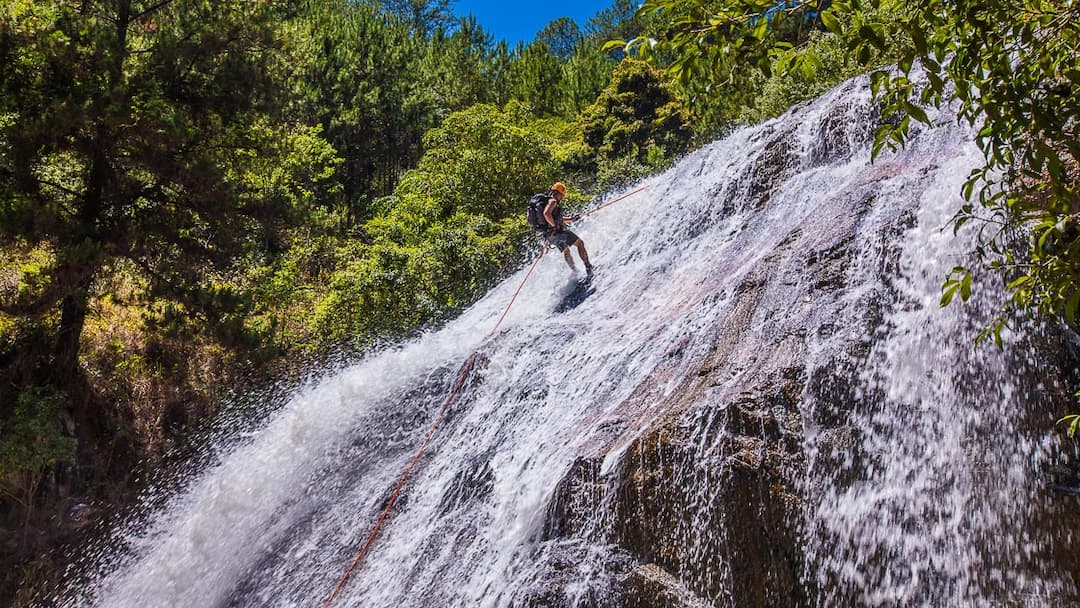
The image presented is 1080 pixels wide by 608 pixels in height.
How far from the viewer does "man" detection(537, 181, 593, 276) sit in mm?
9273

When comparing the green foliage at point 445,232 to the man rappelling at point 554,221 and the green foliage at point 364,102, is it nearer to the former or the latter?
the man rappelling at point 554,221

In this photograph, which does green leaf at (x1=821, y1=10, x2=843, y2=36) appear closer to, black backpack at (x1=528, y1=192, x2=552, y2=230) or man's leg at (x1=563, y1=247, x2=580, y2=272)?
black backpack at (x1=528, y1=192, x2=552, y2=230)

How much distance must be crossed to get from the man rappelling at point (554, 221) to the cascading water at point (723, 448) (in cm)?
109

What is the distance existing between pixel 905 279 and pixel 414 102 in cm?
2151

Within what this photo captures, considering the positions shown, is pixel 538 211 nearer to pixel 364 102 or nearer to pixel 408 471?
pixel 408 471

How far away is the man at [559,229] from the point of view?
30.4ft

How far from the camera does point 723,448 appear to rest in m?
4.61

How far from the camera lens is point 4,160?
931 cm

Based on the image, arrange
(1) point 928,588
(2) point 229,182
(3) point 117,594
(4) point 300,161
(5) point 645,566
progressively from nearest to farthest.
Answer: (1) point 928,588 → (5) point 645,566 → (3) point 117,594 → (2) point 229,182 → (4) point 300,161

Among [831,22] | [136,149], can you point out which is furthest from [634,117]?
[831,22]

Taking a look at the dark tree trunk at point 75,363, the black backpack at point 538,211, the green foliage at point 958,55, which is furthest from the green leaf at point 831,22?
the dark tree trunk at point 75,363

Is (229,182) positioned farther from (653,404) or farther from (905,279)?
(905,279)

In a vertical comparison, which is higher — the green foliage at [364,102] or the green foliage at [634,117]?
the green foliage at [364,102]

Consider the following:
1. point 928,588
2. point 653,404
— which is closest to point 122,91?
point 653,404
